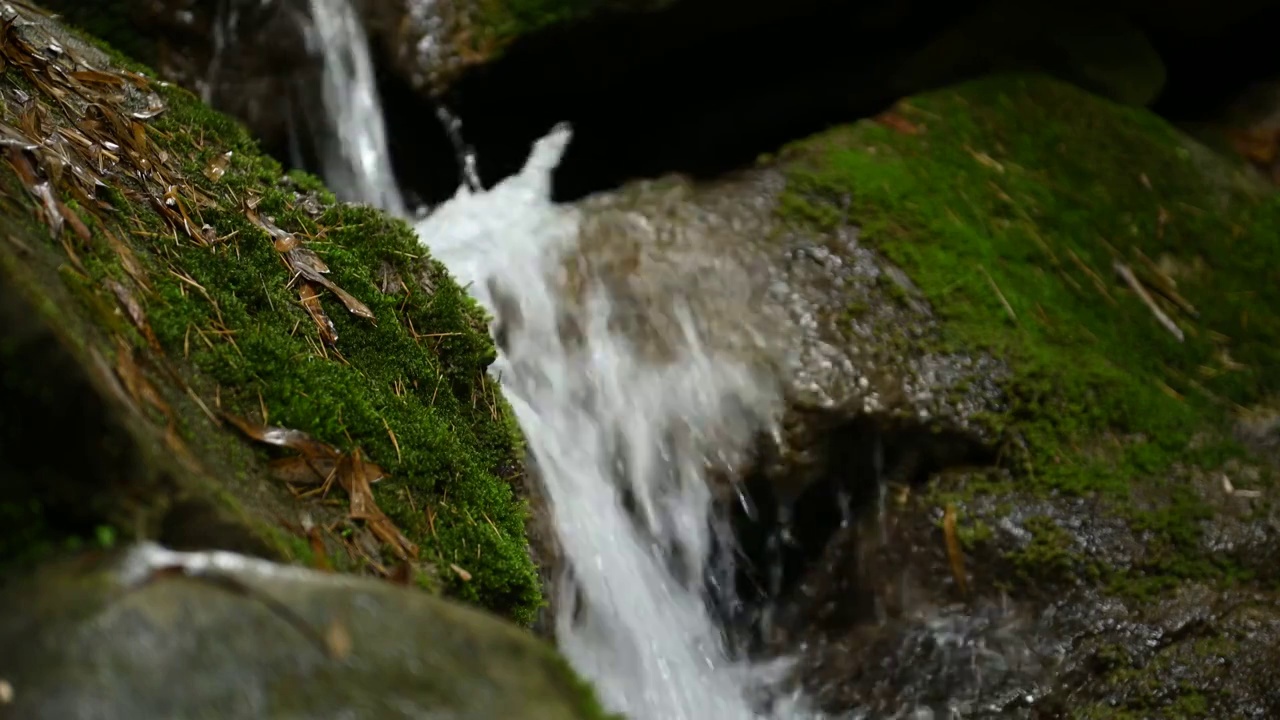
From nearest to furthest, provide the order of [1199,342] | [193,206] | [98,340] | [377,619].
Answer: [377,619] → [98,340] → [193,206] → [1199,342]

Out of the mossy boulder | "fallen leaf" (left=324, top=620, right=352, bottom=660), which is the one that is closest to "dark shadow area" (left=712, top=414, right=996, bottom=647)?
the mossy boulder

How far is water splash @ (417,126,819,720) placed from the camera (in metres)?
3.56

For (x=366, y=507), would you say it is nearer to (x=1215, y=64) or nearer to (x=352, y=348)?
(x=352, y=348)

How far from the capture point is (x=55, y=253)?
1790 millimetres

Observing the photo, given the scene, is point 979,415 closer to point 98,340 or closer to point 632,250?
point 632,250

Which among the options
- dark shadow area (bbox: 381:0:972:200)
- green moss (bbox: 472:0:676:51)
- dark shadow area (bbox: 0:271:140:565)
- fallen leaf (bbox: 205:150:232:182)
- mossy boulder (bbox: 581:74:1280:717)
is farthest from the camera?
dark shadow area (bbox: 381:0:972:200)

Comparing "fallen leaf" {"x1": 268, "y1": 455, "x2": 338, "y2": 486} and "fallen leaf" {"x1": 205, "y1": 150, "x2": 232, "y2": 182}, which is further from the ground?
"fallen leaf" {"x1": 205, "y1": 150, "x2": 232, "y2": 182}

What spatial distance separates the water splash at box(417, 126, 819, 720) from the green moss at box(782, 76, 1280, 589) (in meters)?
1.06

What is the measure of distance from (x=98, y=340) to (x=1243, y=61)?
8136mm

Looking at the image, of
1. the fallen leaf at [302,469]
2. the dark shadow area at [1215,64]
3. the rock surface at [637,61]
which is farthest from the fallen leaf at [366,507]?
the dark shadow area at [1215,64]

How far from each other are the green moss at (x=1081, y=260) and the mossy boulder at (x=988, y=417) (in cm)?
2

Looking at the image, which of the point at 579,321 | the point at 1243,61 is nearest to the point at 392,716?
the point at 579,321

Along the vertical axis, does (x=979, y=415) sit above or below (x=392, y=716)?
below

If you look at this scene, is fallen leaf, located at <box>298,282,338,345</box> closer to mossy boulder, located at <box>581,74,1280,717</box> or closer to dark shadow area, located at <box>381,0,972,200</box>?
mossy boulder, located at <box>581,74,1280,717</box>
